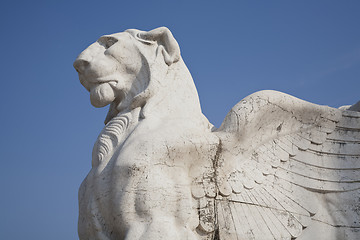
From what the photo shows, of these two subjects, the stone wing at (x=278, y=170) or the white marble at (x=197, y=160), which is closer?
the white marble at (x=197, y=160)

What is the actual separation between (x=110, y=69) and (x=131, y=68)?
0.16 meters

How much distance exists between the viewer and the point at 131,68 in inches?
152

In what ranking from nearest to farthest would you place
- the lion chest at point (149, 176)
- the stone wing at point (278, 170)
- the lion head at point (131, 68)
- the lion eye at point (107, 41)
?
1. the lion chest at point (149, 176)
2. the stone wing at point (278, 170)
3. the lion head at point (131, 68)
4. the lion eye at point (107, 41)

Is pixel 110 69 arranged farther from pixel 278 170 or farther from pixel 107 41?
pixel 278 170

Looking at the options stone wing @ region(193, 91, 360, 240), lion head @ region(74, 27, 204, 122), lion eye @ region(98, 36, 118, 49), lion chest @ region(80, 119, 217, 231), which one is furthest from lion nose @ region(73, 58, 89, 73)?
stone wing @ region(193, 91, 360, 240)

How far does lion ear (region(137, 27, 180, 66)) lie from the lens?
3887 mm

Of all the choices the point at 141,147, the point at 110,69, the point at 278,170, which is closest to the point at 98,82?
the point at 110,69

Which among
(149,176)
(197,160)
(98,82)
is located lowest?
(149,176)

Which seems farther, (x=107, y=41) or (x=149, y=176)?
(x=107, y=41)

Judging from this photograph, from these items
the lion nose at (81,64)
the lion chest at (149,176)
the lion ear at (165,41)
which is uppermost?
the lion ear at (165,41)

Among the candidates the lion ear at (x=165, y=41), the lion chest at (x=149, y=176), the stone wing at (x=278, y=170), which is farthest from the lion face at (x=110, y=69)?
the stone wing at (x=278, y=170)

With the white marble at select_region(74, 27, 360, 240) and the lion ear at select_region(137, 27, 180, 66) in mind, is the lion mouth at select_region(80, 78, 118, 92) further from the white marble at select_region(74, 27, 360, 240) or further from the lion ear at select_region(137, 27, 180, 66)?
the lion ear at select_region(137, 27, 180, 66)

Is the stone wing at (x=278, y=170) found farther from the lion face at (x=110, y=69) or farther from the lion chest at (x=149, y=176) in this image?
the lion face at (x=110, y=69)

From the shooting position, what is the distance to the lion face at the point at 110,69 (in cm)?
382
